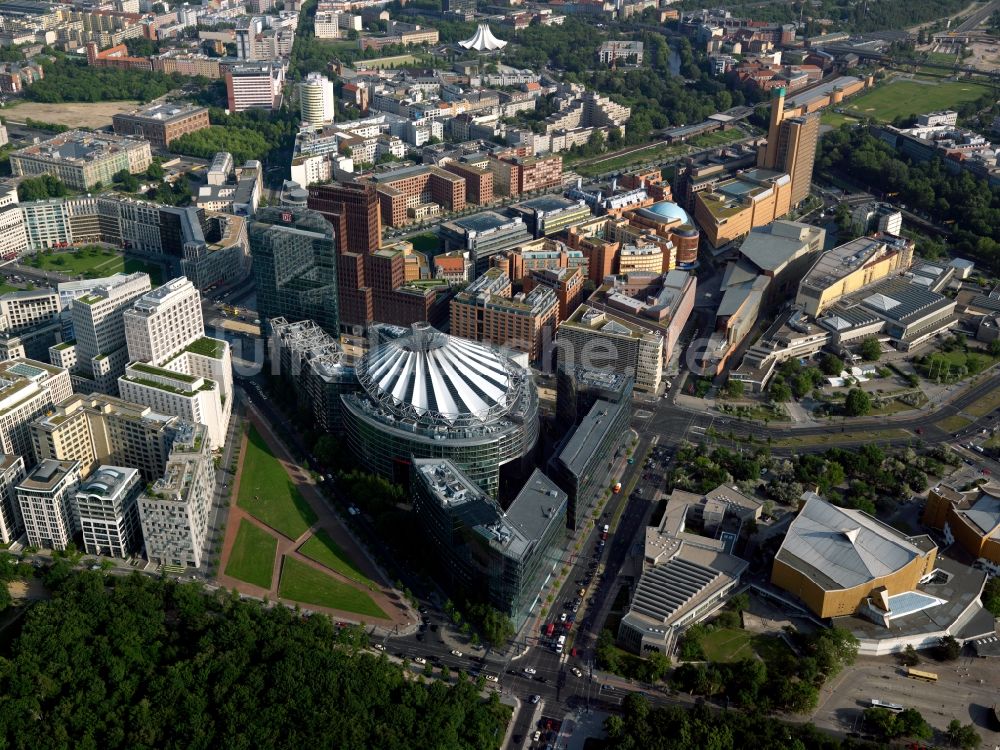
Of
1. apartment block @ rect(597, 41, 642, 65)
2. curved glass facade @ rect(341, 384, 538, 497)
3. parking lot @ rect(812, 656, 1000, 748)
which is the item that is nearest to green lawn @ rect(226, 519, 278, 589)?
curved glass facade @ rect(341, 384, 538, 497)

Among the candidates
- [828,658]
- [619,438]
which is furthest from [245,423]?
[828,658]

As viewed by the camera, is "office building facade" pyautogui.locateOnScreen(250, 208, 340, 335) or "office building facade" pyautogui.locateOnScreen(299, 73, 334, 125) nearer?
"office building facade" pyautogui.locateOnScreen(250, 208, 340, 335)

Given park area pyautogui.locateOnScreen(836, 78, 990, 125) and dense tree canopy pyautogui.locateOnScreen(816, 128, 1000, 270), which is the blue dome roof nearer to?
dense tree canopy pyautogui.locateOnScreen(816, 128, 1000, 270)

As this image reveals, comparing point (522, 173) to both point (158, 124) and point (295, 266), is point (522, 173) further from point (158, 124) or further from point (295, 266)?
point (158, 124)

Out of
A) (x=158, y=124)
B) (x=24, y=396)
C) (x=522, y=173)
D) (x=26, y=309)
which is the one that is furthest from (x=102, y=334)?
(x=158, y=124)

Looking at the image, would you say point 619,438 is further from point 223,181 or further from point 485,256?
point 223,181

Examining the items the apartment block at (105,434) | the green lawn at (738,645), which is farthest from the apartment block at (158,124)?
the green lawn at (738,645)
